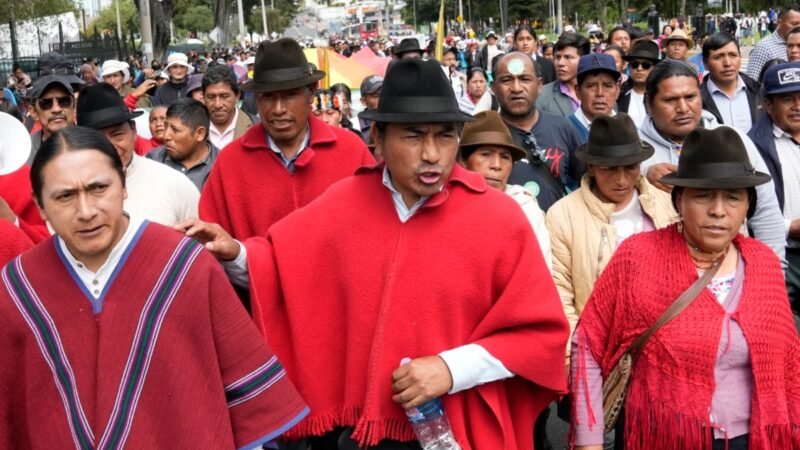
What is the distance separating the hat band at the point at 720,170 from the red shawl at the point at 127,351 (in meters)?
1.70

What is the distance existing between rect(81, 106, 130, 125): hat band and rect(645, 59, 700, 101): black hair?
2.96 metres

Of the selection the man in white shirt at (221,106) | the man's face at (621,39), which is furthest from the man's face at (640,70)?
the man's face at (621,39)

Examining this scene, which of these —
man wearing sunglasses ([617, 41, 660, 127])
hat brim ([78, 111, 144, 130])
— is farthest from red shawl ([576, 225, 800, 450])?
man wearing sunglasses ([617, 41, 660, 127])

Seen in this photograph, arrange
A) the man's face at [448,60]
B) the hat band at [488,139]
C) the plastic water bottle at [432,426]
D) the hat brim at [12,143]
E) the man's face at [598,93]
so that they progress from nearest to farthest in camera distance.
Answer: the plastic water bottle at [432,426] < the hat brim at [12,143] < the hat band at [488,139] < the man's face at [598,93] < the man's face at [448,60]

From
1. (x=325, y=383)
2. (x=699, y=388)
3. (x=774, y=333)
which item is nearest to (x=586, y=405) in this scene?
(x=699, y=388)

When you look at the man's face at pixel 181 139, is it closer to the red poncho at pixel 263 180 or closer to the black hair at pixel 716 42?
the red poncho at pixel 263 180

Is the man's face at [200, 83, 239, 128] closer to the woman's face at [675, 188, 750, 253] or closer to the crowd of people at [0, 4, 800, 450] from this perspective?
the crowd of people at [0, 4, 800, 450]

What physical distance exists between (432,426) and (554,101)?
5.83 metres

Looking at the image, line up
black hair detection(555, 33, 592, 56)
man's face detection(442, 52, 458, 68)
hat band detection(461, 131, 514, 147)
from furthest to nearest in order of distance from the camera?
man's face detection(442, 52, 458, 68), black hair detection(555, 33, 592, 56), hat band detection(461, 131, 514, 147)

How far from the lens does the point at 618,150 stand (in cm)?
478

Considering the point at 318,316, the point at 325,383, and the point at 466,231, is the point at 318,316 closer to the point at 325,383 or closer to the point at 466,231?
the point at 325,383

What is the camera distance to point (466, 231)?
3346 mm

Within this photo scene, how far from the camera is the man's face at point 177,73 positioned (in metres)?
13.3

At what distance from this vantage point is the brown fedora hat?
4973 millimetres
